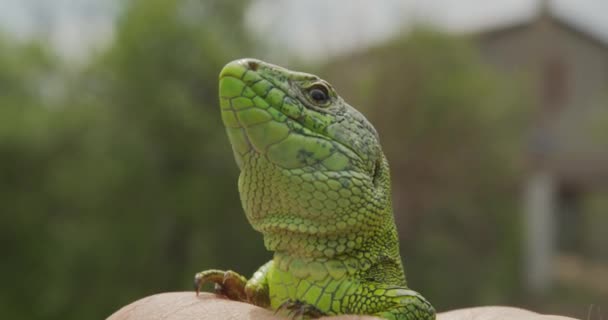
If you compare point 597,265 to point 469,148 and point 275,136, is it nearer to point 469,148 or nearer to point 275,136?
point 469,148

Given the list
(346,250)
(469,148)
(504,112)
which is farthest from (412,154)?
(346,250)

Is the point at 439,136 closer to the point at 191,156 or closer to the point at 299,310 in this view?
the point at 191,156

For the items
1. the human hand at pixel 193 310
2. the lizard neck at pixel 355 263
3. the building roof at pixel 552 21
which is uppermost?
the building roof at pixel 552 21

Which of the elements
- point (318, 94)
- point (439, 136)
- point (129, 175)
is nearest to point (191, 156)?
point (129, 175)

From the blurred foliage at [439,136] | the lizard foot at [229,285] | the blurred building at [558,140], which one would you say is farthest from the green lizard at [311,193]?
the blurred building at [558,140]

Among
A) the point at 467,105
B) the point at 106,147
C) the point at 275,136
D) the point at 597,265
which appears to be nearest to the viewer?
the point at 275,136

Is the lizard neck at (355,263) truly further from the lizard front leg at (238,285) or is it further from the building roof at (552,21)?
the building roof at (552,21)

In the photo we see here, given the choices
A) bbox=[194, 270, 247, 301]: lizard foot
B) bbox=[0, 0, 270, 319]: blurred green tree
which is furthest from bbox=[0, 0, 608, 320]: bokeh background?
bbox=[194, 270, 247, 301]: lizard foot
